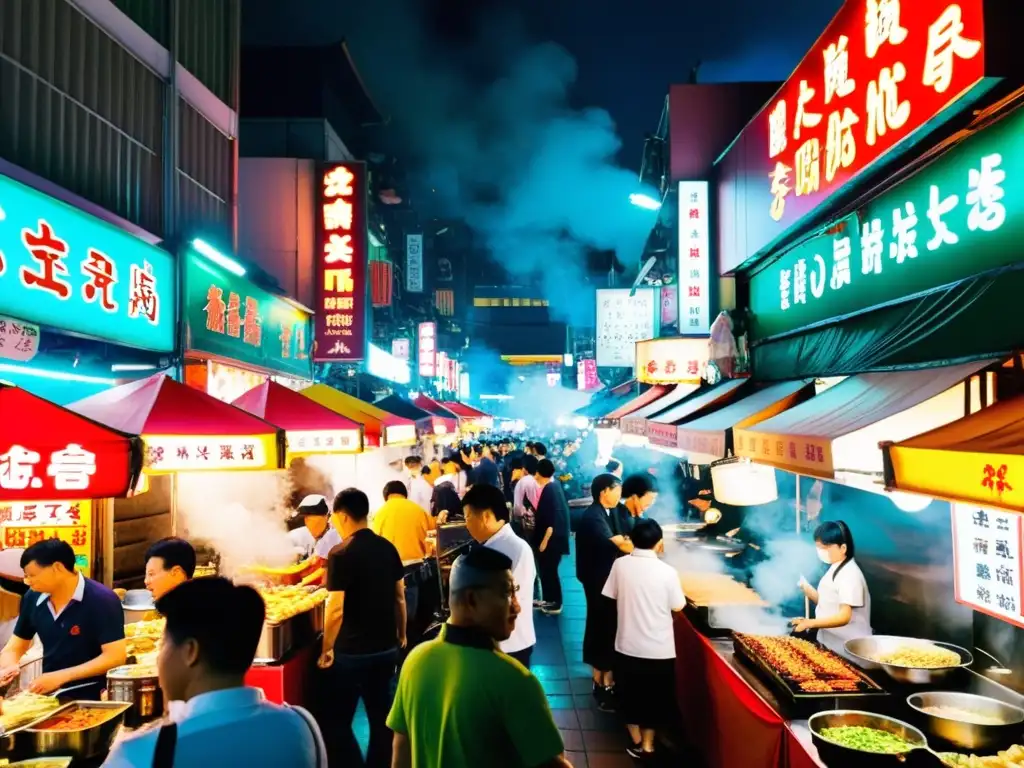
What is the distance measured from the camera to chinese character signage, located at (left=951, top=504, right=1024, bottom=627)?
4832 mm

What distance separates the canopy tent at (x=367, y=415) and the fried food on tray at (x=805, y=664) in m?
5.48

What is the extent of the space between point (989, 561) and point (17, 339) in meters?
7.61

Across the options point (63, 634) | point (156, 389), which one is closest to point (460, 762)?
point (63, 634)

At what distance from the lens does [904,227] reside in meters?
6.15

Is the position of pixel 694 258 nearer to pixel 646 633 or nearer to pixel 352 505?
pixel 646 633

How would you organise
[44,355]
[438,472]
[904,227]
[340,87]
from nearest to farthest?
[904,227] → [44,355] → [438,472] → [340,87]

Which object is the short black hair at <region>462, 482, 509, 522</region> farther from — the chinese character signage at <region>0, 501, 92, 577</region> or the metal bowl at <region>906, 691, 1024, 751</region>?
the chinese character signage at <region>0, 501, 92, 577</region>

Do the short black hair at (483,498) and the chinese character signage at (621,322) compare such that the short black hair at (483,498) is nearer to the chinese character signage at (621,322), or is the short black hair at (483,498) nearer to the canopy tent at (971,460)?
the canopy tent at (971,460)

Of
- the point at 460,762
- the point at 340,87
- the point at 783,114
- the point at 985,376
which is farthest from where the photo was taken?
the point at 340,87

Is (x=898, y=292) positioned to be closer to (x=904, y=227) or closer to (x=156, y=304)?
(x=904, y=227)

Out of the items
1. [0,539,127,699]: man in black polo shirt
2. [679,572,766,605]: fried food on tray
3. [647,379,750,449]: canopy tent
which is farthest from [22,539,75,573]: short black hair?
[647,379,750,449]: canopy tent

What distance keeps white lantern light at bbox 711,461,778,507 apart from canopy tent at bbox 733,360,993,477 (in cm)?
212

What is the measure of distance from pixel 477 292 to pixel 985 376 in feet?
271

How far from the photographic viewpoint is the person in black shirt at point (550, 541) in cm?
1203
